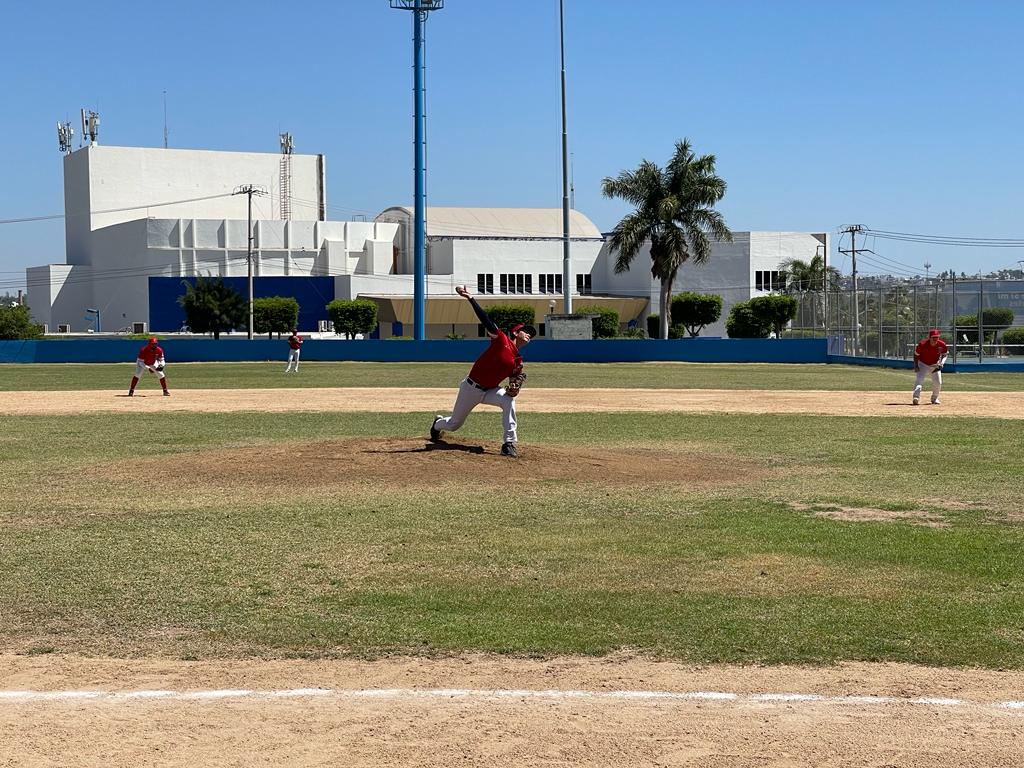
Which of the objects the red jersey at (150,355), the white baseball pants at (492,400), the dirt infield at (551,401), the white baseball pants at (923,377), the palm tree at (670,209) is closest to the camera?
the white baseball pants at (492,400)

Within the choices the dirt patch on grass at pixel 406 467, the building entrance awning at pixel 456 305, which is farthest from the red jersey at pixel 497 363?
the building entrance awning at pixel 456 305

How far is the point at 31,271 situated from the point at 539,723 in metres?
125

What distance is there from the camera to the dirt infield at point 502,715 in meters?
5.80

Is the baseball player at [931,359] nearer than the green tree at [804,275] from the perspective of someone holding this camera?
Yes

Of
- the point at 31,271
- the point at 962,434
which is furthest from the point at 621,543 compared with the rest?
the point at 31,271

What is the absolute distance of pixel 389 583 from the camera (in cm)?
962

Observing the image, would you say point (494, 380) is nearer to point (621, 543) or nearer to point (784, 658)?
point (621, 543)

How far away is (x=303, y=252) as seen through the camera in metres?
111

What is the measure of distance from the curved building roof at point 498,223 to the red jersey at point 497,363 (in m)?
96.5

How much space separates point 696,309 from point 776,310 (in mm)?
8380

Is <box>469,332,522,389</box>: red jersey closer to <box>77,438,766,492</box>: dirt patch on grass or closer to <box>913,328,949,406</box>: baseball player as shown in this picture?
<box>77,438,766,492</box>: dirt patch on grass

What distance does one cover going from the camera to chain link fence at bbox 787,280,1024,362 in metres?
53.2

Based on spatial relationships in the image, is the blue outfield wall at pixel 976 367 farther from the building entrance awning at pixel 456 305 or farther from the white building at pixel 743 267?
the building entrance awning at pixel 456 305

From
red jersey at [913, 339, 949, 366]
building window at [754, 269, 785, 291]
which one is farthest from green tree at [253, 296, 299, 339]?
red jersey at [913, 339, 949, 366]
